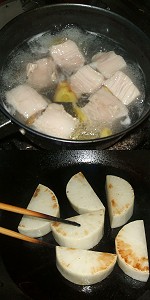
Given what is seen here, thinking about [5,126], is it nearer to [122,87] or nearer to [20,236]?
[20,236]

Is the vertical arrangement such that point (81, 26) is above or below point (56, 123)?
above

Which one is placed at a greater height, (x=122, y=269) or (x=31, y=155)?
(x=31, y=155)

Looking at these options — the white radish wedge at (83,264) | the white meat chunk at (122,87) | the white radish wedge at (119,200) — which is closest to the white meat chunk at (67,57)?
the white meat chunk at (122,87)

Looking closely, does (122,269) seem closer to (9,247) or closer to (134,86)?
(9,247)

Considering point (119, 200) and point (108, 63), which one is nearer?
point (119, 200)

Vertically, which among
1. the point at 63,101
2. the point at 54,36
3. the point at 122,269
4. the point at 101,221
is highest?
the point at 54,36

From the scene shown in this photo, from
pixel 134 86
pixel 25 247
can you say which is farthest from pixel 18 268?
pixel 134 86

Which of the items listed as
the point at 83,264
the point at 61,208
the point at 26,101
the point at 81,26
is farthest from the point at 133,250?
the point at 81,26
